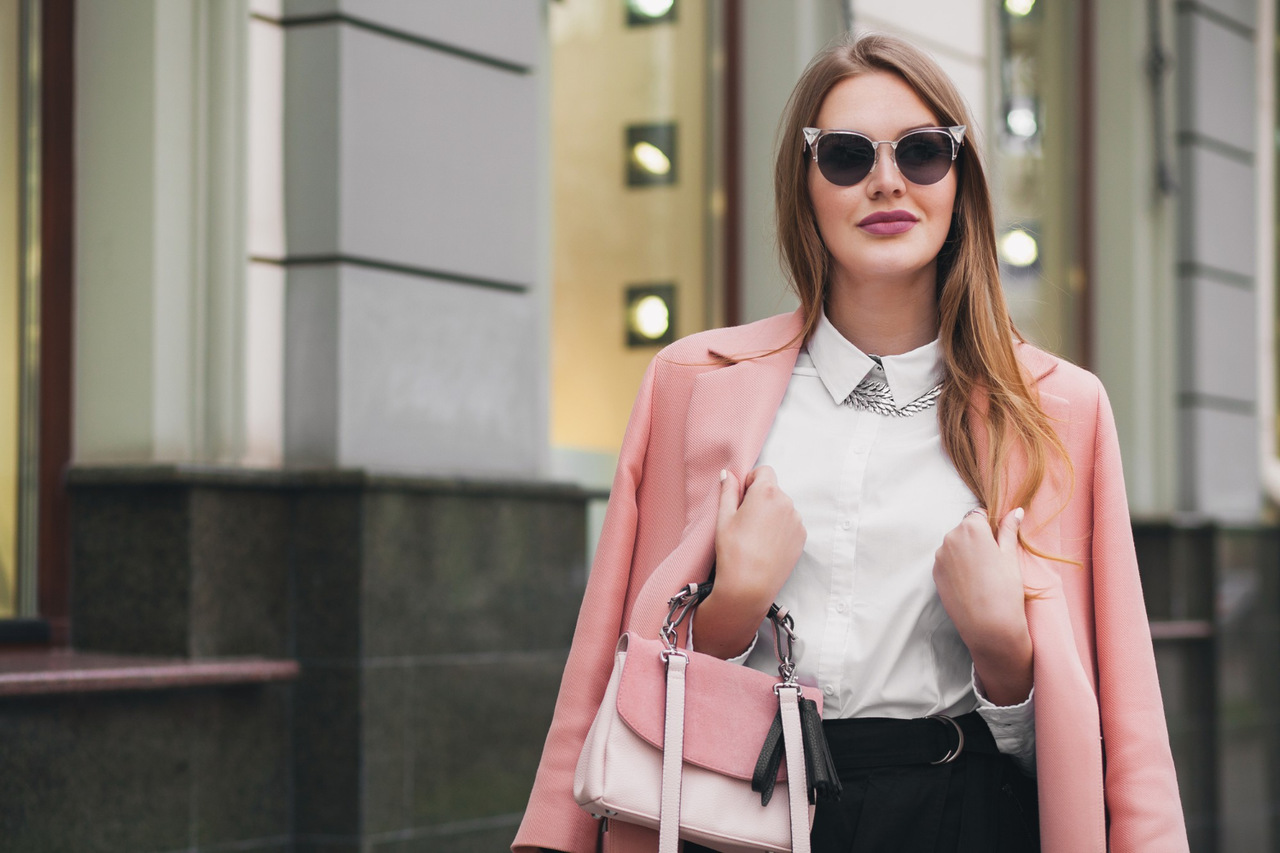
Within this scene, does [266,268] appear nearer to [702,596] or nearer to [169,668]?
[169,668]

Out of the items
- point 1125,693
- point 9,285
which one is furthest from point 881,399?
point 9,285

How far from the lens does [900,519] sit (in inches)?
82.7

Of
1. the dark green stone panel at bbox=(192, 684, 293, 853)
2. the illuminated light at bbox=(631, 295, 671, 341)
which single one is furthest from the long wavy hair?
the illuminated light at bbox=(631, 295, 671, 341)

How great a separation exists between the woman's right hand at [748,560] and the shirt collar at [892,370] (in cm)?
23

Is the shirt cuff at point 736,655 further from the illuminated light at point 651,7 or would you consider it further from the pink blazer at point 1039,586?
the illuminated light at point 651,7

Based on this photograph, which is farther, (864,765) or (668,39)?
(668,39)

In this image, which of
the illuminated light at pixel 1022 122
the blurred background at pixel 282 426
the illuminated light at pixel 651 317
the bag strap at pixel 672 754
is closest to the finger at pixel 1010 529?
the bag strap at pixel 672 754

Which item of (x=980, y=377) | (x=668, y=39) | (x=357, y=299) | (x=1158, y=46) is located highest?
(x=1158, y=46)

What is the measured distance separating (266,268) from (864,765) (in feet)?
10.1

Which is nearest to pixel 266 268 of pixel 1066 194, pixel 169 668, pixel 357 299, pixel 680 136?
pixel 357 299

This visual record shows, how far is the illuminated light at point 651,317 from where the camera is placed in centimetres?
614

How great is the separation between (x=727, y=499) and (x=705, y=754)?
0.36 meters

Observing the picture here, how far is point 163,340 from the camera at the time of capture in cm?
436

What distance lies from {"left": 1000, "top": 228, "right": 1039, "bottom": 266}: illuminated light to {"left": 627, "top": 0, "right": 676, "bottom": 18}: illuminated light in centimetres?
276
